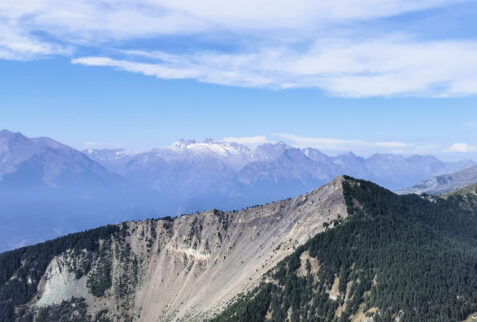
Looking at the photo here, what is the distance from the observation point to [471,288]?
17138 centimetres

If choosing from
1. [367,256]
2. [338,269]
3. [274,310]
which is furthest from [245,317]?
[367,256]

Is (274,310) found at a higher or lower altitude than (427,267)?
lower

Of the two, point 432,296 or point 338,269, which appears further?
point 338,269

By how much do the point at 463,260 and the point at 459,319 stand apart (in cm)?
4778

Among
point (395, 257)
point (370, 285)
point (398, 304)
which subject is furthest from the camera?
point (395, 257)

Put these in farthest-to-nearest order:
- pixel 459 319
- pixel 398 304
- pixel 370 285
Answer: pixel 370 285 < pixel 398 304 < pixel 459 319

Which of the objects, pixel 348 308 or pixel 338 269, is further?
pixel 338 269

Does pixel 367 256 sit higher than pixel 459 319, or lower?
higher

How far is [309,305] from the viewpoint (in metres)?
192

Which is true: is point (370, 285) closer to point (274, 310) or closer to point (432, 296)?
point (432, 296)

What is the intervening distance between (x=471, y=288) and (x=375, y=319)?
3830cm

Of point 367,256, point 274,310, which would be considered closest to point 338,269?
point 367,256

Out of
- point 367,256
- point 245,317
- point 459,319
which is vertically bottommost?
Answer: point 245,317

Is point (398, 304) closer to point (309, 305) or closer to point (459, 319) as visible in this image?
point (459, 319)
